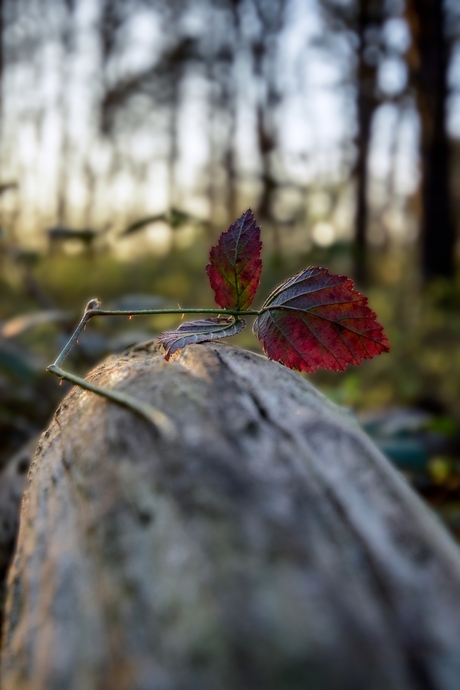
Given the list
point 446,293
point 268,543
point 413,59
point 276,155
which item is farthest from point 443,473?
point 276,155

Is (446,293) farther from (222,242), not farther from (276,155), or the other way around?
(222,242)

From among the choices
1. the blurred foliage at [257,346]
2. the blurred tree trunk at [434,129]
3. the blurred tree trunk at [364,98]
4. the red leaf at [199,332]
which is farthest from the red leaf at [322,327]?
the blurred tree trunk at [364,98]

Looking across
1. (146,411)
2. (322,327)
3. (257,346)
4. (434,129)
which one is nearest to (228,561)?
(146,411)

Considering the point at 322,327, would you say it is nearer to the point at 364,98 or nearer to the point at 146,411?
the point at 146,411

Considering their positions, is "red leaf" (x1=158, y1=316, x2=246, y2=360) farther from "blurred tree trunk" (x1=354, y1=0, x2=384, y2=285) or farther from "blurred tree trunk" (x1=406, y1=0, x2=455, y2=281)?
"blurred tree trunk" (x1=354, y1=0, x2=384, y2=285)

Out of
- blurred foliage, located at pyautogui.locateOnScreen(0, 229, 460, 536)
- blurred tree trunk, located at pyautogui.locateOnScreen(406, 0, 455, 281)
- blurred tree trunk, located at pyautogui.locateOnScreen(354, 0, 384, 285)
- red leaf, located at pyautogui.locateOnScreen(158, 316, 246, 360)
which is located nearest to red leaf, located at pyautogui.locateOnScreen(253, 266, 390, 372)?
red leaf, located at pyautogui.locateOnScreen(158, 316, 246, 360)
